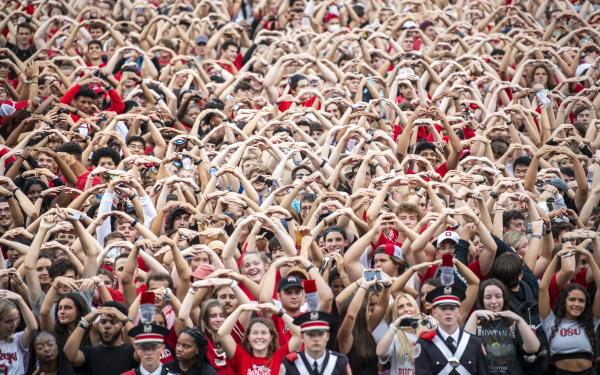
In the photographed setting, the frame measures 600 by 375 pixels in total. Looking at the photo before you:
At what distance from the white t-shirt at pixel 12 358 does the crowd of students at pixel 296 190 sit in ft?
0.06

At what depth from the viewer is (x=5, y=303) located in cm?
1030

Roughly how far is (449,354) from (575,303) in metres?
1.59

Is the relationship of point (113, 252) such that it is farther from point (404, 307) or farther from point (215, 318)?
point (404, 307)

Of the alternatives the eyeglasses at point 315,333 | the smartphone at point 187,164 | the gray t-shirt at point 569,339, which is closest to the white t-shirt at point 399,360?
the eyeglasses at point 315,333

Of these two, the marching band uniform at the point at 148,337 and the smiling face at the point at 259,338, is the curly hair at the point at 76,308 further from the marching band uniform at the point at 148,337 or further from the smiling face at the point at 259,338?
the smiling face at the point at 259,338

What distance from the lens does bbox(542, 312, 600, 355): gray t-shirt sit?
1091cm

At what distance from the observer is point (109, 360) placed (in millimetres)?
10391

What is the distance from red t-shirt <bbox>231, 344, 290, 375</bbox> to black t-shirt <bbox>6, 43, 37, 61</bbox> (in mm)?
10071

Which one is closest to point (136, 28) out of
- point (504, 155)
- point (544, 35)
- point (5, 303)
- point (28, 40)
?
point (28, 40)

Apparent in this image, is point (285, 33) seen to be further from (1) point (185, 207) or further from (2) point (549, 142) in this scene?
(1) point (185, 207)

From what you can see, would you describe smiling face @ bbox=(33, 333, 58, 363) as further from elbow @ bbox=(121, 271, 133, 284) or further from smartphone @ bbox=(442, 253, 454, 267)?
smartphone @ bbox=(442, 253, 454, 267)

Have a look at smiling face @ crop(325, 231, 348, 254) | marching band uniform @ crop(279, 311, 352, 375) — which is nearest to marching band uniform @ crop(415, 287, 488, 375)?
marching band uniform @ crop(279, 311, 352, 375)

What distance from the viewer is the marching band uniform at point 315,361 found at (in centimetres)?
973

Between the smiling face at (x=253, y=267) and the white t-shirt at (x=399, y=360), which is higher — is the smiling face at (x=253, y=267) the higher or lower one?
the higher one
